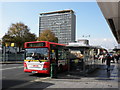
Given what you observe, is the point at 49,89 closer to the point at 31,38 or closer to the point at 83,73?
the point at 83,73

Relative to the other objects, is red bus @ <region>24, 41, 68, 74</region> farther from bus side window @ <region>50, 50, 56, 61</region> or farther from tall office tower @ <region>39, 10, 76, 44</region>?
tall office tower @ <region>39, 10, 76, 44</region>

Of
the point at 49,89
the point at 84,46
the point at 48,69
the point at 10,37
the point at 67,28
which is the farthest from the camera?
the point at 67,28

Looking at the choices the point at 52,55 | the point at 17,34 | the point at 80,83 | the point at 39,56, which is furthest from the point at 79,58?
the point at 17,34

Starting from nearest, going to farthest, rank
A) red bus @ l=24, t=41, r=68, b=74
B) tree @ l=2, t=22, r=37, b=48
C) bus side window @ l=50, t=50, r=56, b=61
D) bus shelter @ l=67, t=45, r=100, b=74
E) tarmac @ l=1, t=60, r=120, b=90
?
tarmac @ l=1, t=60, r=120, b=90
red bus @ l=24, t=41, r=68, b=74
bus side window @ l=50, t=50, r=56, b=61
bus shelter @ l=67, t=45, r=100, b=74
tree @ l=2, t=22, r=37, b=48

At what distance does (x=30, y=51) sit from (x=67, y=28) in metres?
101

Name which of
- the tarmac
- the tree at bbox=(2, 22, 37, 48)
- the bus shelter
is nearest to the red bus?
the tarmac

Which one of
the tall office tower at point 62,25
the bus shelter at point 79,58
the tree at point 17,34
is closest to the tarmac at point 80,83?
the bus shelter at point 79,58

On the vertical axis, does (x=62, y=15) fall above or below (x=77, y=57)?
above

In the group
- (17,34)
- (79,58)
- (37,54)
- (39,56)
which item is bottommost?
(79,58)

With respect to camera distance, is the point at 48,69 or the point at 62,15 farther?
the point at 62,15

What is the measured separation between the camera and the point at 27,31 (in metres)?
50.8

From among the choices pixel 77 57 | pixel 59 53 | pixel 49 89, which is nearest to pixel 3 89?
pixel 49 89

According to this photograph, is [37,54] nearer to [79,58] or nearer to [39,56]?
[39,56]

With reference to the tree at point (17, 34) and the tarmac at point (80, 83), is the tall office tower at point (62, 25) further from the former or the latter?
the tarmac at point (80, 83)
